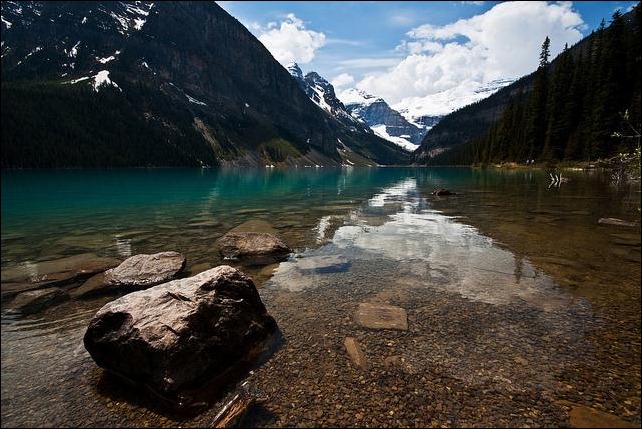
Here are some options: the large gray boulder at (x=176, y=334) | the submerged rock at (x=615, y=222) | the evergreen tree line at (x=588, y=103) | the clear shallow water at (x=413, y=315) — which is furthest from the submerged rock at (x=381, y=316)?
the evergreen tree line at (x=588, y=103)

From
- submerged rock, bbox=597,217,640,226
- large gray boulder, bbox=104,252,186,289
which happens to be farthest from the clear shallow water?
large gray boulder, bbox=104,252,186,289

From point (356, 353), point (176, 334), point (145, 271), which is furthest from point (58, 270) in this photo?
point (356, 353)

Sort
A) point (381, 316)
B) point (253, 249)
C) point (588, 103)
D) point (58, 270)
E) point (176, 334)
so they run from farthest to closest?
point (588, 103)
point (253, 249)
point (58, 270)
point (381, 316)
point (176, 334)

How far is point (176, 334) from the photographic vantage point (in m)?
7.76

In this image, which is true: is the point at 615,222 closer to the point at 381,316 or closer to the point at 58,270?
the point at 381,316

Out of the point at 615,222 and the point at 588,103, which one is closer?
the point at 615,222

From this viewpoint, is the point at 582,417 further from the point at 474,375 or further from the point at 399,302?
the point at 399,302

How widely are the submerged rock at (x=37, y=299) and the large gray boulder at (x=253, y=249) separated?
672cm

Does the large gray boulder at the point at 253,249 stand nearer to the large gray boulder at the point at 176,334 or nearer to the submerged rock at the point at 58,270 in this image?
the submerged rock at the point at 58,270

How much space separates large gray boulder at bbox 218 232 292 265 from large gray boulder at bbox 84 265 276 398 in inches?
300

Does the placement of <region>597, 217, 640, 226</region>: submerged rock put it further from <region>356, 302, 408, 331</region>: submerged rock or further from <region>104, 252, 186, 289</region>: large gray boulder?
<region>104, 252, 186, 289</region>: large gray boulder

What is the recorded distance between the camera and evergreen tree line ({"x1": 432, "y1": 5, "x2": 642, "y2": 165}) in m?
71.5

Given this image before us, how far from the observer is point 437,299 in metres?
12.1

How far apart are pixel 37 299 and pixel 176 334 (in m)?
8.11
